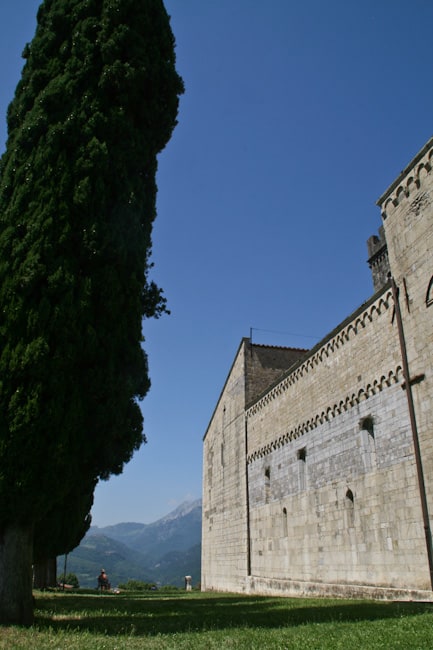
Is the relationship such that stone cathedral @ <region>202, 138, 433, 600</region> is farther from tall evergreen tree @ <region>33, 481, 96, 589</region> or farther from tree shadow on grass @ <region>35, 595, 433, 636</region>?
tall evergreen tree @ <region>33, 481, 96, 589</region>

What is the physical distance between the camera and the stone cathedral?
1123 cm

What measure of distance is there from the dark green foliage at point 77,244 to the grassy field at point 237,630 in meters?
2.05

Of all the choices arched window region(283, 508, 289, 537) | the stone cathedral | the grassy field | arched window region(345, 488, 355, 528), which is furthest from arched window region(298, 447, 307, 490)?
the grassy field

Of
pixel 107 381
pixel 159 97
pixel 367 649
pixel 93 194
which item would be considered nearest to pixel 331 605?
pixel 367 649

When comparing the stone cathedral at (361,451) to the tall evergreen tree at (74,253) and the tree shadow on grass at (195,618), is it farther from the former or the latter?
the tall evergreen tree at (74,253)

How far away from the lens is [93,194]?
10.1 m

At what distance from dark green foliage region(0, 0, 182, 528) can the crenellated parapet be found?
19.7 feet

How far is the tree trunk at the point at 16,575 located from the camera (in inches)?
312

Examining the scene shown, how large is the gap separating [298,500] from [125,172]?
12316 mm

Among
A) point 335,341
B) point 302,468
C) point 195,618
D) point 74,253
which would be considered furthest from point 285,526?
point 74,253

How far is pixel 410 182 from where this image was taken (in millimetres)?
12469

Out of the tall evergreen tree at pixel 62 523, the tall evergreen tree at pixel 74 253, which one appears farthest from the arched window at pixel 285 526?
the tall evergreen tree at pixel 74 253

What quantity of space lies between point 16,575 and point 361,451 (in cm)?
895

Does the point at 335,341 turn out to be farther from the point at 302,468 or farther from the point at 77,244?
the point at 77,244
